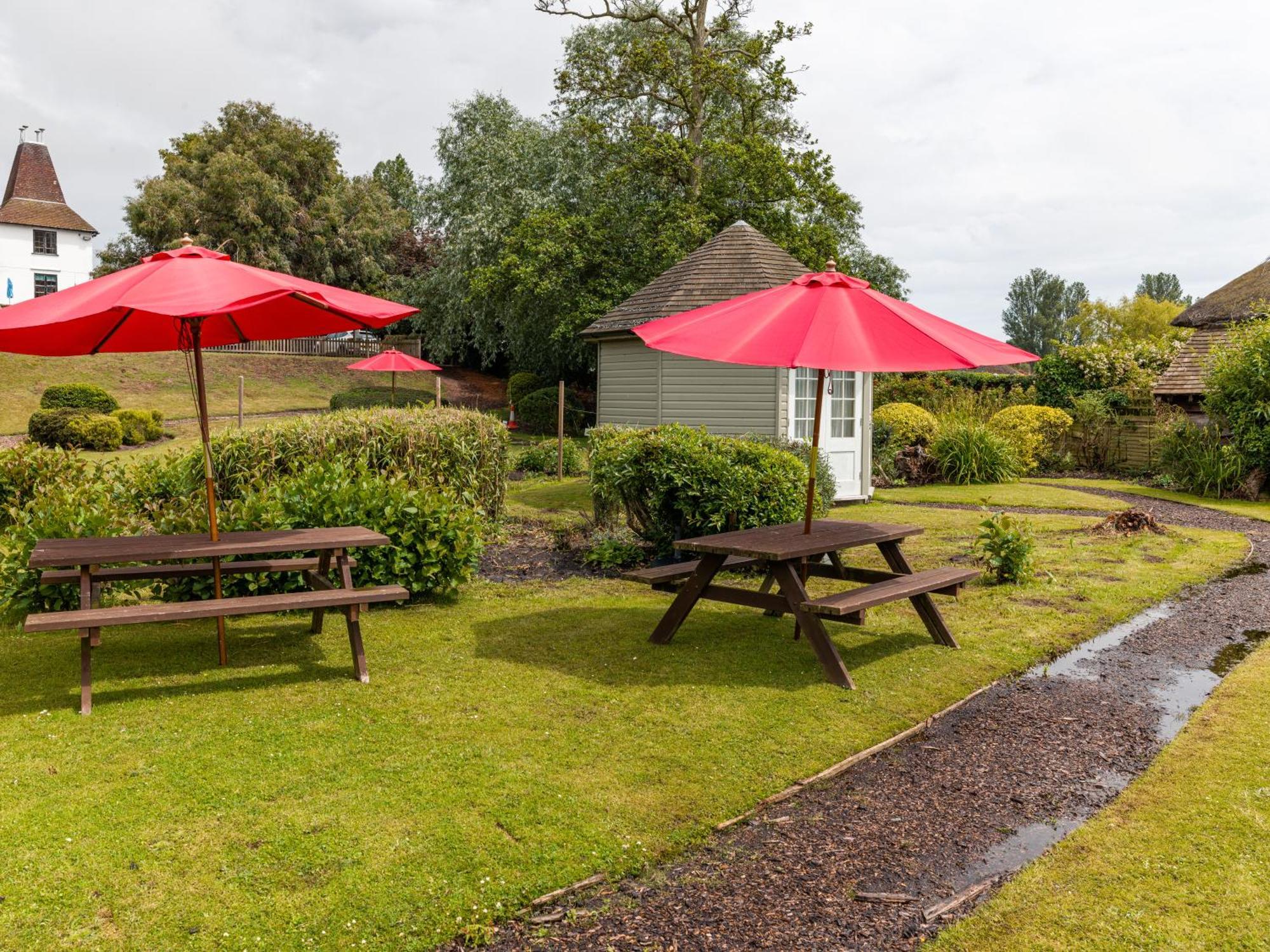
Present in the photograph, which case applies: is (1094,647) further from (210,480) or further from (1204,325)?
(1204,325)

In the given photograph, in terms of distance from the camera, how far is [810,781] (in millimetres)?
4688

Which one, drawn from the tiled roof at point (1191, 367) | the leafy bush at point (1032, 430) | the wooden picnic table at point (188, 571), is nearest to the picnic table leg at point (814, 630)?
the wooden picnic table at point (188, 571)

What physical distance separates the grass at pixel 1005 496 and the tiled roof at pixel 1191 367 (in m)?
5.15

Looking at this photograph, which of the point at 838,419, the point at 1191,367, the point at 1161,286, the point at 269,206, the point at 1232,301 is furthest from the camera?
the point at 1161,286

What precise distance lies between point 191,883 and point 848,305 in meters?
4.84

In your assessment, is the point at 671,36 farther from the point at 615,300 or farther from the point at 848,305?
the point at 848,305

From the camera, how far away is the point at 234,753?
4816 mm

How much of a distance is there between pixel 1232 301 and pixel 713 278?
52.6 ft

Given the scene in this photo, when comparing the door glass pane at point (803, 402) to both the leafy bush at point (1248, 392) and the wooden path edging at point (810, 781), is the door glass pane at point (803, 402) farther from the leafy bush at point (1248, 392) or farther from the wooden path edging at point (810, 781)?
the wooden path edging at point (810, 781)

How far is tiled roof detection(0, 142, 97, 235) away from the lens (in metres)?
51.6

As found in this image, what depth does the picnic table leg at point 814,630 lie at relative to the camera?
6141 mm

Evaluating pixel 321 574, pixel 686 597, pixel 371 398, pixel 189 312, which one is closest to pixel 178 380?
pixel 371 398

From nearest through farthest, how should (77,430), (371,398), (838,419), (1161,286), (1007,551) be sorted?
(1007,551), (838,419), (77,430), (371,398), (1161,286)

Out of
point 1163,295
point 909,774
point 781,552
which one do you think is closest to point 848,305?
point 781,552
